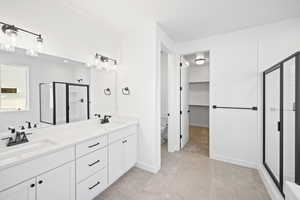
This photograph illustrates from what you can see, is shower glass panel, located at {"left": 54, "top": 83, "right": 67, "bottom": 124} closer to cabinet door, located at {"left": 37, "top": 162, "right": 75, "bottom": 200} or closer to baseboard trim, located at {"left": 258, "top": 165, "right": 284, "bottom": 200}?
cabinet door, located at {"left": 37, "top": 162, "right": 75, "bottom": 200}

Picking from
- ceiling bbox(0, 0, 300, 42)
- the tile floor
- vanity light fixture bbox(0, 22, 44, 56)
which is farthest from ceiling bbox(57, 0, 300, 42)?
the tile floor

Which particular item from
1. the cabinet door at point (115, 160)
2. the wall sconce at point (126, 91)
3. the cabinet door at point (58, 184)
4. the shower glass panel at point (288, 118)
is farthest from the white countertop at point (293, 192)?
the wall sconce at point (126, 91)

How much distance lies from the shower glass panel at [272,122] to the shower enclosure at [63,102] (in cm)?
274

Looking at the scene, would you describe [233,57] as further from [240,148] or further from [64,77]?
[64,77]

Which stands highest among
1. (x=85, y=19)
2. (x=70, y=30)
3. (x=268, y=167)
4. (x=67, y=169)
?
(x=85, y=19)

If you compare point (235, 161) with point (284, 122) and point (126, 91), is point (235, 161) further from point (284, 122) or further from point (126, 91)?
point (126, 91)

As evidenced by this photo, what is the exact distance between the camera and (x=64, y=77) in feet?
5.94

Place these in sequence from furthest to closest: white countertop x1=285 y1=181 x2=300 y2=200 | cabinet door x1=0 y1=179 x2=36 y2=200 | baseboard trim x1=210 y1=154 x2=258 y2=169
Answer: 1. baseboard trim x1=210 y1=154 x2=258 y2=169
2. white countertop x1=285 y1=181 x2=300 y2=200
3. cabinet door x1=0 y1=179 x2=36 y2=200

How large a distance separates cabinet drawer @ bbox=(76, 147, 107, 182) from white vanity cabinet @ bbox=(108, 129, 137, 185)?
0.40 ft

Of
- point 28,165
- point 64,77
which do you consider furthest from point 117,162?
point 64,77

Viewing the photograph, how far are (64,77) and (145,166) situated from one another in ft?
6.31

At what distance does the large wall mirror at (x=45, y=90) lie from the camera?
1366 mm

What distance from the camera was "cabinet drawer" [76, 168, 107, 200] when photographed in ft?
4.47

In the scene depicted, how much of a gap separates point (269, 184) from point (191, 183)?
40.3 inches
